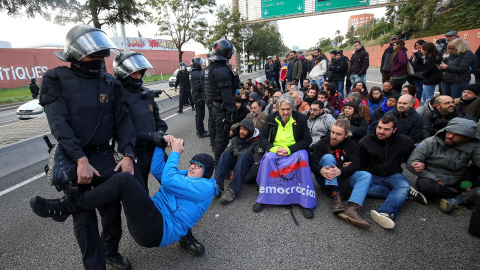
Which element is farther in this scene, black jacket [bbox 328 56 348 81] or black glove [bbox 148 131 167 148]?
black jacket [bbox 328 56 348 81]

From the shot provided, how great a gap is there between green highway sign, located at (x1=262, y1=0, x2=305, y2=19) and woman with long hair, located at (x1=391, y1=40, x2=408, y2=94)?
10.7 metres

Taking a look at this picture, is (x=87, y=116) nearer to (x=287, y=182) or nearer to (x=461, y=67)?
(x=287, y=182)

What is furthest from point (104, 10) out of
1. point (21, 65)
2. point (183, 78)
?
point (21, 65)

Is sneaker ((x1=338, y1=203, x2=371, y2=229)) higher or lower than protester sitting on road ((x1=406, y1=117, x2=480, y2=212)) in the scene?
lower

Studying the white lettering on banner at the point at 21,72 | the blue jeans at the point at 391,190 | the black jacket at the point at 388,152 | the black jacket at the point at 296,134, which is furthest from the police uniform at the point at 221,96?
the white lettering on banner at the point at 21,72

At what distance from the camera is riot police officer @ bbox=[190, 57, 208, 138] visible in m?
6.70

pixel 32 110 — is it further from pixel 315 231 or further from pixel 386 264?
pixel 386 264

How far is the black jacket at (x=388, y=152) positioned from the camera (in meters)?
3.31

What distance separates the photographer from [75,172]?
1875 mm

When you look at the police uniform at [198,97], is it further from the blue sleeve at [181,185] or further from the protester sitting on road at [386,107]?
the blue sleeve at [181,185]

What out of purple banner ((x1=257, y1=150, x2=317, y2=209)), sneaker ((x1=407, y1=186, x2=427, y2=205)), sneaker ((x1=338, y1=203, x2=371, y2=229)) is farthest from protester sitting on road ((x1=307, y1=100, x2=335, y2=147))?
sneaker ((x1=338, y1=203, x2=371, y2=229))

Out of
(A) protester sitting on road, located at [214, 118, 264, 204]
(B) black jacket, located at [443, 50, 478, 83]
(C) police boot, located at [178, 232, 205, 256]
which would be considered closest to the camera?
(C) police boot, located at [178, 232, 205, 256]

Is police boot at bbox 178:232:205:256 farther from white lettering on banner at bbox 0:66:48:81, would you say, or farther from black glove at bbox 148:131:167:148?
white lettering on banner at bbox 0:66:48:81

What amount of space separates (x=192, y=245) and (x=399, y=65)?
7.06 meters
